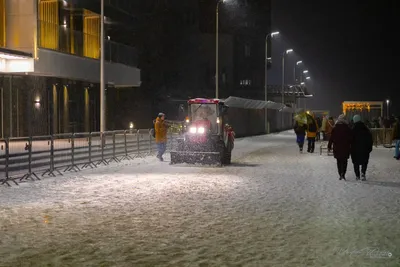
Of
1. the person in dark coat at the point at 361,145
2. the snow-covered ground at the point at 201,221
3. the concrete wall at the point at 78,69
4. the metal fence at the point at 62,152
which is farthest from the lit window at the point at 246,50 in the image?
the person in dark coat at the point at 361,145

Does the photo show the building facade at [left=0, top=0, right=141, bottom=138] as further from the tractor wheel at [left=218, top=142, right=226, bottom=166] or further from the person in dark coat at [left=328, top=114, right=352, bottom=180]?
the person in dark coat at [left=328, top=114, right=352, bottom=180]

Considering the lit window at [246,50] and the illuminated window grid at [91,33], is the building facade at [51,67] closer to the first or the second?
the illuminated window grid at [91,33]

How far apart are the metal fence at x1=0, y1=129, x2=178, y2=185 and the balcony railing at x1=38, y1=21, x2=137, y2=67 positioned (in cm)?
620

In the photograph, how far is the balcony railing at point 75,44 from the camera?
2817 cm

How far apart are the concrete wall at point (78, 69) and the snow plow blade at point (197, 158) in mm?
8712

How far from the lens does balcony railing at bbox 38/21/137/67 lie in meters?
28.2

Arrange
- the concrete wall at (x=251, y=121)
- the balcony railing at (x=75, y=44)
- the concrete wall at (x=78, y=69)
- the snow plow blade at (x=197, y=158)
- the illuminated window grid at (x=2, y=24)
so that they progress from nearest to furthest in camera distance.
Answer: the snow plow blade at (x=197, y=158)
the illuminated window grid at (x=2, y=24)
the concrete wall at (x=78, y=69)
the balcony railing at (x=75, y=44)
the concrete wall at (x=251, y=121)

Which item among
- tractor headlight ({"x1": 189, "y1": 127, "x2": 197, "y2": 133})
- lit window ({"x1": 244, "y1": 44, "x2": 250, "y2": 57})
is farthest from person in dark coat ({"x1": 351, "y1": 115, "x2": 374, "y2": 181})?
lit window ({"x1": 244, "y1": 44, "x2": 250, "y2": 57})

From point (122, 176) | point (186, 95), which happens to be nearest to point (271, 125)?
point (186, 95)

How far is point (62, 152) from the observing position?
1866 centimetres

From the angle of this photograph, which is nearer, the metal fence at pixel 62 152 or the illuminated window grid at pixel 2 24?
the metal fence at pixel 62 152

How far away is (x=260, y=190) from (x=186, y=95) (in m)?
62.1

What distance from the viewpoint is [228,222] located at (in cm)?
959

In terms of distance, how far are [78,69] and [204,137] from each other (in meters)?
12.2
